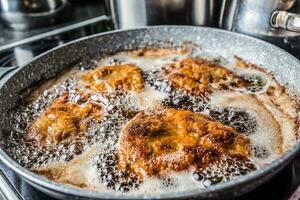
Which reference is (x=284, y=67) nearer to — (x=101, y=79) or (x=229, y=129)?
(x=229, y=129)

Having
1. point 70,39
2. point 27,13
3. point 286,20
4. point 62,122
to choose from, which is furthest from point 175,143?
point 27,13

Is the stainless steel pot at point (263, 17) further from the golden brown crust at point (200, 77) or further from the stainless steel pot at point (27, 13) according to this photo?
the stainless steel pot at point (27, 13)

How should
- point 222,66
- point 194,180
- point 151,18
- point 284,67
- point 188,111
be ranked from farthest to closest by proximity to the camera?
1. point 151,18
2. point 222,66
3. point 284,67
4. point 188,111
5. point 194,180

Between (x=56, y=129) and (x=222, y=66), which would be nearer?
(x=56, y=129)

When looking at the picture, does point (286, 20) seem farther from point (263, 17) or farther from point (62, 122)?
point (62, 122)

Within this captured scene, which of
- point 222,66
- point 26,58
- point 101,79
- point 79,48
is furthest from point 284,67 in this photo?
point 26,58

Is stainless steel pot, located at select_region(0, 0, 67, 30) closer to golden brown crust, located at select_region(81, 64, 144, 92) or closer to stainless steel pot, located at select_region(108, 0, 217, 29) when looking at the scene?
stainless steel pot, located at select_region(108, 0, 217, 29)

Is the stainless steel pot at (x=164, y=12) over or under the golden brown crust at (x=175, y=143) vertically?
over

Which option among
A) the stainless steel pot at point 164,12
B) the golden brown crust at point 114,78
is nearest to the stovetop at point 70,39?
the stainless steel pot at point 164,12
